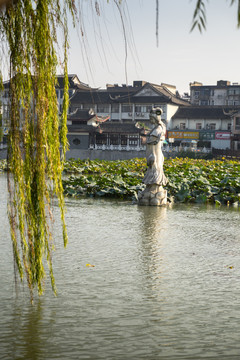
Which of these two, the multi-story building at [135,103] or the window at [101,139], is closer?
the window at [101,139]

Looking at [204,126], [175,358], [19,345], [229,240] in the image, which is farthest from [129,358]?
[204,126]

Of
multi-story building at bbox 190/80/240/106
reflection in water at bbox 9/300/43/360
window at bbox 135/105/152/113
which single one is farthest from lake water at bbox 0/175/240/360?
multi-story building at bbox 190/80/240/106

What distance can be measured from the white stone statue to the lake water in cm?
370

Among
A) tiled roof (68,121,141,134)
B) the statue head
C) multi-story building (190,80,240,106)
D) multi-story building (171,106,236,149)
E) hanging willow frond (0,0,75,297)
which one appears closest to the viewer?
hanging willow frond (0,0,75,297)

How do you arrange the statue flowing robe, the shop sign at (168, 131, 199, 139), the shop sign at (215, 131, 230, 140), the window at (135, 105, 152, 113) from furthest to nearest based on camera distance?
the window at (135, 105, 152, 113), the shop sign at (168, 131, 199, 139), the shop sign at (215, 131, 230, 140), the statue flowing robe

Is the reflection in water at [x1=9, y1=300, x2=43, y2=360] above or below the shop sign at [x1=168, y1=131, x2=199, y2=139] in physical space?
below

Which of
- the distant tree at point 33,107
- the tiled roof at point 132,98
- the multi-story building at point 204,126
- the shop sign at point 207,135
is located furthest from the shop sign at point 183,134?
the distant tree at point 33,107

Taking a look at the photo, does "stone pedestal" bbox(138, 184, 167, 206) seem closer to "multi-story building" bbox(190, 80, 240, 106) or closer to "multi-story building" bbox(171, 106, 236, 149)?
"multi-story building" bbox(171, 106, 236, 149)

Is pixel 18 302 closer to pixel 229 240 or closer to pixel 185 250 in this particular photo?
pixel 185 250

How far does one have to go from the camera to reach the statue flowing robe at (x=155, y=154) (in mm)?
11961

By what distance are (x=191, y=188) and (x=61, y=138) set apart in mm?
11706

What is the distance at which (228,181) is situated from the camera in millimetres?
15102

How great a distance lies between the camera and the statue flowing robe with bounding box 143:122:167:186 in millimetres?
11961

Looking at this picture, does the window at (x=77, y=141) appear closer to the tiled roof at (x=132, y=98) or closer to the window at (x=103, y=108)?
the tiled roof at (x=132, y=98)
